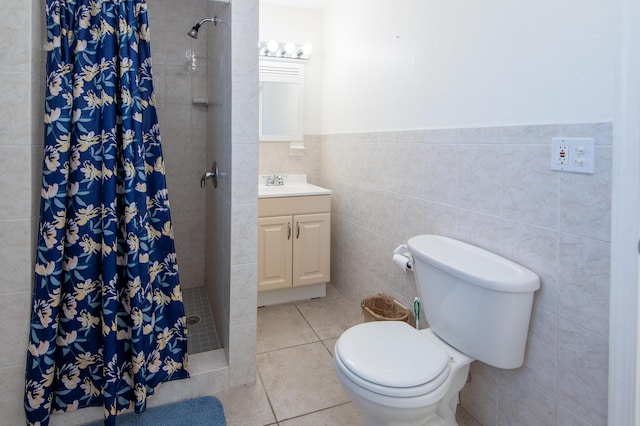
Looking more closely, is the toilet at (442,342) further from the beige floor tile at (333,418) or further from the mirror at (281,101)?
the mirror at (281,101)

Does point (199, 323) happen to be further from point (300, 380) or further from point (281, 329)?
point (300, 380)

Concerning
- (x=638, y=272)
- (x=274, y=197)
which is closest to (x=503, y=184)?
(x=638, y=272)

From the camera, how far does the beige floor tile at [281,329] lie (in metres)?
2.27

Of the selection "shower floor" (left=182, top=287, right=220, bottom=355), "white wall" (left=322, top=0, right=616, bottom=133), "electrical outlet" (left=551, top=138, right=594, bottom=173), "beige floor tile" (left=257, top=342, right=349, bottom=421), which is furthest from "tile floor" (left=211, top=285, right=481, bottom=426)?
"white wall" (left=322, top=0, right=616, bottom=133)

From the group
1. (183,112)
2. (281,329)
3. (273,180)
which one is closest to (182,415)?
(281,329)

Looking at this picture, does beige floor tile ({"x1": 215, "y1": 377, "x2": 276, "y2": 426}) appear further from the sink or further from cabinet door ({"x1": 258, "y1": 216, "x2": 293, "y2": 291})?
the sink

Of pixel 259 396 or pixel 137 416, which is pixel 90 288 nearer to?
pixel 137 416

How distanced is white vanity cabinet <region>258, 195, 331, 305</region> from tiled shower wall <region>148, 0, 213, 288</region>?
1.88 ft

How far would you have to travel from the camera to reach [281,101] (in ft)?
10.1

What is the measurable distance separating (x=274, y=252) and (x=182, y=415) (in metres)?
1.23

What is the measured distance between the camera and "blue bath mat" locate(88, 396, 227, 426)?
5.25 feet

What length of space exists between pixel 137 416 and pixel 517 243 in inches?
69.3

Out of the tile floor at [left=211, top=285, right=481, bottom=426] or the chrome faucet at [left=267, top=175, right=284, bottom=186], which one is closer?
the tile floor at [left=211, top=285, right=481, bottom=426]

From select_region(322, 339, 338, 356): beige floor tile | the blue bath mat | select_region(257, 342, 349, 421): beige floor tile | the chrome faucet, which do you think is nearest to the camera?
the blue bath mat
